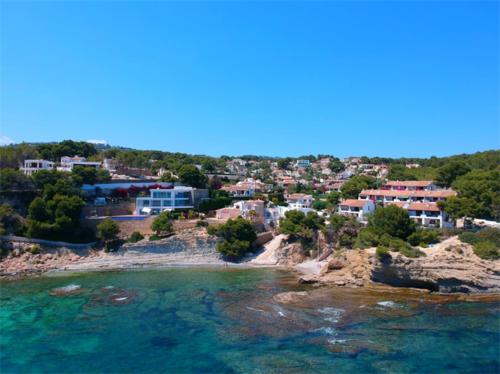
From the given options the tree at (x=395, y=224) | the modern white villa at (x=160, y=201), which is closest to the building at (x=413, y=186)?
the tree at (x=395, y=224)

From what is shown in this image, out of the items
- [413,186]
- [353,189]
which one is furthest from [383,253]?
[353,189]

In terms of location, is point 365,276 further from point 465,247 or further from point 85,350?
point 85,350

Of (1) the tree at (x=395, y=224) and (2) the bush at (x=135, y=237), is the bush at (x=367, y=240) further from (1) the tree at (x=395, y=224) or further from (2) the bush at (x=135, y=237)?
(2) the bush at (x=135, y=237)

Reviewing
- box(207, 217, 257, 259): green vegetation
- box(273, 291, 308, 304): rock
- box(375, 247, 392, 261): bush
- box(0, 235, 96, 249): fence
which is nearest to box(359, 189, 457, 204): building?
box(207, 217, 257, 259): green vegetation

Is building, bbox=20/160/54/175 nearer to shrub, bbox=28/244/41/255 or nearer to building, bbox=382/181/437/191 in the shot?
shrub, bbox=28/244/41/255

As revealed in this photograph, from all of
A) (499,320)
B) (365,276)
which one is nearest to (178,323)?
(365,276)
